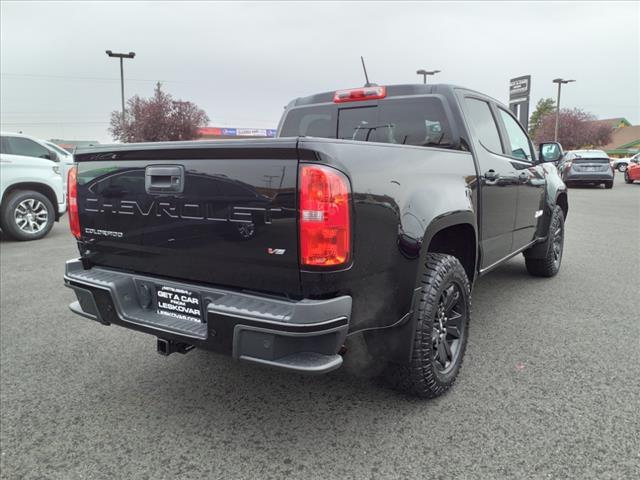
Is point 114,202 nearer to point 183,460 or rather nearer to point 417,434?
point 183,460

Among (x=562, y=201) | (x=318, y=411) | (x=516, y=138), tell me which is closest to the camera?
(x=318, y=411)

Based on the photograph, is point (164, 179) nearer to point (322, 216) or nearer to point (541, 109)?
point (322, 216)

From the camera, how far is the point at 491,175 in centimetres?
359

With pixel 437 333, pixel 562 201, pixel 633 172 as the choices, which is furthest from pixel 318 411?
pixel 633 172

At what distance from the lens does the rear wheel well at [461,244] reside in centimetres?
312

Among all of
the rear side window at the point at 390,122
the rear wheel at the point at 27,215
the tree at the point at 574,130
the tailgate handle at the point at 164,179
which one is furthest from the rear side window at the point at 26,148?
the tree at the point at 574,130

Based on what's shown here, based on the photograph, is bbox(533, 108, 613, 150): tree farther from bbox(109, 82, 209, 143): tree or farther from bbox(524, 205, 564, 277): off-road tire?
bbox(524, 205, 564, 277): off-road tire

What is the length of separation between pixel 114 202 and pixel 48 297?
9.96 feet

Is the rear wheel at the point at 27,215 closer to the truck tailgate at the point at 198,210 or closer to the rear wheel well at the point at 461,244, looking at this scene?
the truck tailgate at the point at 198,210

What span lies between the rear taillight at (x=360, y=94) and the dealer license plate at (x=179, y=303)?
82.1 inches

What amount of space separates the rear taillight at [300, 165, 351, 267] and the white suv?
314 inches

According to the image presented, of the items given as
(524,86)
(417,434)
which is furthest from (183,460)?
(524,86)

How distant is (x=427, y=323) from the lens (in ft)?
8.45

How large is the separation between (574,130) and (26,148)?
5910cm
